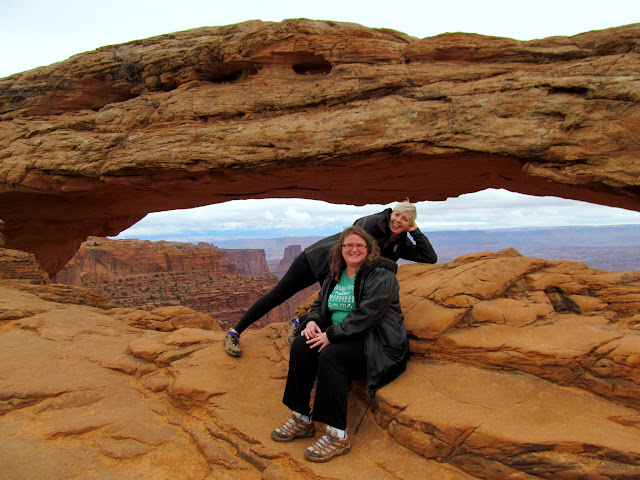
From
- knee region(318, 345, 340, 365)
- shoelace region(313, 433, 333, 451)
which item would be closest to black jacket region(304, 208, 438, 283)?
knee region(318, 345, 340, 365)

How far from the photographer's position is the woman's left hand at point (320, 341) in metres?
4.12

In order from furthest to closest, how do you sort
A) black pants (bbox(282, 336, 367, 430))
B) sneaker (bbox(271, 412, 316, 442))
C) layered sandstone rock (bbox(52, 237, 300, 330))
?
layered sandstone rock (bbox(52, 237, 300, 330)) < sneaker (bbox(271, 412, 316, 442)) < black pants (bbox(282, 336, 367, 430))

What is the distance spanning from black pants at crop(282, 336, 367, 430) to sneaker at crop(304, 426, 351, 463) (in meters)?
0.11

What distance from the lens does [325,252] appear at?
18.2ft

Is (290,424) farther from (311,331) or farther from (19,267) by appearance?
(19,267)

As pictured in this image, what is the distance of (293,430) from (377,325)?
139 centimetres

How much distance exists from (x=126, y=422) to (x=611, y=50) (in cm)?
1032

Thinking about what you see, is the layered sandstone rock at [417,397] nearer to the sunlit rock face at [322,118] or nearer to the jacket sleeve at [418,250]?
the jacket sleeve at [418,250]

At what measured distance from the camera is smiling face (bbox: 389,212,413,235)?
545 centimetres

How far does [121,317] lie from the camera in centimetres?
840

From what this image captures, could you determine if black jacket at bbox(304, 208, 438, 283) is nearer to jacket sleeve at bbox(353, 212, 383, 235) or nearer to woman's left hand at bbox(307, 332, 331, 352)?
jacket sleeve at bbox(353, 212, 383, 235)

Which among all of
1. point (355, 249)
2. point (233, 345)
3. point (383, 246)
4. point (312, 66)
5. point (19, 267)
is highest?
point (312, 66)

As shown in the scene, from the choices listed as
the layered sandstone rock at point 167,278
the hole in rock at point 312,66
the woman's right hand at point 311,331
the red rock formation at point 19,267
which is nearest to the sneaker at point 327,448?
the woman's right hand at point 311,331

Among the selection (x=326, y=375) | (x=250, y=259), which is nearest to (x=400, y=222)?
(x=326, y=375)
